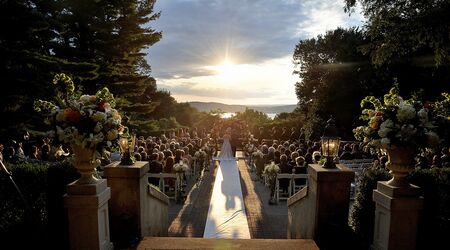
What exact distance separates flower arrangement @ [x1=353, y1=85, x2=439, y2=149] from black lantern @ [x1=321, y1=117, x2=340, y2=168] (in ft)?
3.19

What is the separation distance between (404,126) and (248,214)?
718 cm

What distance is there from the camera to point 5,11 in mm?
15461

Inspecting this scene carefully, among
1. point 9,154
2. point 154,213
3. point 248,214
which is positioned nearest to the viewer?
point 154,213

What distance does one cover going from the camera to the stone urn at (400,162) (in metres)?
4.59

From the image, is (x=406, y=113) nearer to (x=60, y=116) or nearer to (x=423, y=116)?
(x=423, y=116)

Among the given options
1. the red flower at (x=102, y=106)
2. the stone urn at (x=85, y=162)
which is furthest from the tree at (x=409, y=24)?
the stone urn at (x=85, y=162)

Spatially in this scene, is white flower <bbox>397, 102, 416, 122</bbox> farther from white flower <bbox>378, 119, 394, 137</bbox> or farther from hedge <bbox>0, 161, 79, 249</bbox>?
hedge <bbox>0, 161, 79, 249</bbox>

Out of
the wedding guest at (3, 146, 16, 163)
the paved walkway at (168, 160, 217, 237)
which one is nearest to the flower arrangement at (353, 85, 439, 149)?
the paved walkway at (168, 160, 217, 237)

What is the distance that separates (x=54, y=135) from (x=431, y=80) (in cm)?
2985

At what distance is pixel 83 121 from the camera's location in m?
4.58

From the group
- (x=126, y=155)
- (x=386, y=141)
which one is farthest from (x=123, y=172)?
(x=386, y=141)

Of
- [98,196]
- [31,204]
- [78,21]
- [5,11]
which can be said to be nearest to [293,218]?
[98,196]

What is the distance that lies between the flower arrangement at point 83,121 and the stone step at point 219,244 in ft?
6.04

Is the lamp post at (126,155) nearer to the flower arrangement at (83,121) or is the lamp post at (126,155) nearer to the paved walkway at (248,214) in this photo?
the flower arrangement at (83,121)
